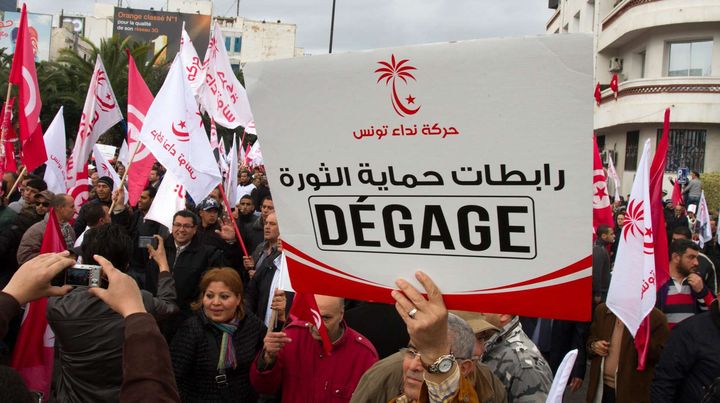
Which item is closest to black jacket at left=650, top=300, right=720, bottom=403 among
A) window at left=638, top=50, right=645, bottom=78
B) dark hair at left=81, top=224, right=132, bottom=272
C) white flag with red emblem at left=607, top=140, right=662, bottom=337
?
white flag with red emblem at left=607, top=140, right=662, bottom=337

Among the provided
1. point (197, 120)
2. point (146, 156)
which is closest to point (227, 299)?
point (197, 120)

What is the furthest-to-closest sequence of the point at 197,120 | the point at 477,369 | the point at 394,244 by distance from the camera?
1. the point at 197,120
2. the point at 477,369
3. the point at 394,244

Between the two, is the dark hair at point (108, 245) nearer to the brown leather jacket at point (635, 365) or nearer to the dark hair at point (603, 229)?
the brown leather jacket at point (635, 365)

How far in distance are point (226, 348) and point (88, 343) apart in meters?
0.82

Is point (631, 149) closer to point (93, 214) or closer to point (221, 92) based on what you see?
point (221, 92)

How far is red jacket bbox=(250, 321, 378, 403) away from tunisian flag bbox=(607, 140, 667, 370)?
1.80 meters

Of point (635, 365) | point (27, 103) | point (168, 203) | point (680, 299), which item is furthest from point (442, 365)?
point (27, 103)

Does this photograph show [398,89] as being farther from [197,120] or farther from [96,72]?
[96,72]

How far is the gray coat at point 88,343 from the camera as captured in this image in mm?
3604

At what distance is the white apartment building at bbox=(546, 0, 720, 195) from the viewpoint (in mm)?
26500

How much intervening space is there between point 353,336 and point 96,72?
271 inches

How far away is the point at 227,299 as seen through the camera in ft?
14.2

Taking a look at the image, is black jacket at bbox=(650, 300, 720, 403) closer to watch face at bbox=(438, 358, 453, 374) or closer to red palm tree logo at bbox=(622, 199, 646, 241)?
red palm tree logo at bbox=(622, 199, 646, 241)

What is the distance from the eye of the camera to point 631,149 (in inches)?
1205
